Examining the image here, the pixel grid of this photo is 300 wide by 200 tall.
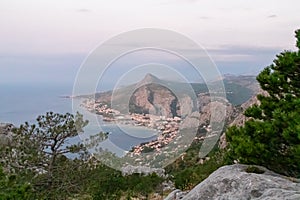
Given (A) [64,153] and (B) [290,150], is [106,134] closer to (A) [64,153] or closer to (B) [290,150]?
(A) [64,153]

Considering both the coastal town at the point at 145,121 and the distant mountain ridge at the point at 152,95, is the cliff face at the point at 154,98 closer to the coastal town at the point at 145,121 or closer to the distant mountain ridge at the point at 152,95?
the distant mountain ridge at the point at 152,95

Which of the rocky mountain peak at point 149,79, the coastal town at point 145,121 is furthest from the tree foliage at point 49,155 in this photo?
the rocky mountain peak at point 149,79

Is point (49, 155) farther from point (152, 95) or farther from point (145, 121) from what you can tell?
point (152, 95)

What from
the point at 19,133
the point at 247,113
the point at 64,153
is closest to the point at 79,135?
the point at 64,153

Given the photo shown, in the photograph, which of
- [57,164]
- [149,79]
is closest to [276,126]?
[149,79]

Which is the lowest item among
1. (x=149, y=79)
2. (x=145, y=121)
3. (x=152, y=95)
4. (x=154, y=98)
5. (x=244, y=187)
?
(x=145, y=121)

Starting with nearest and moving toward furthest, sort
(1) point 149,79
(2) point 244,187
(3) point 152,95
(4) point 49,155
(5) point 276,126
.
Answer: (2) point 244,187, (5) point 276,126, (1) point 149,79, (4) point 49,155, (3) point 152,95
